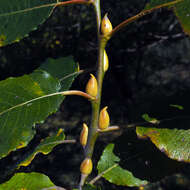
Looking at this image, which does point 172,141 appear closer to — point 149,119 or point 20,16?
point 149,119

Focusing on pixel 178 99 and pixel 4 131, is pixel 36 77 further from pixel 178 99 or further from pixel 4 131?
pixel 178 99

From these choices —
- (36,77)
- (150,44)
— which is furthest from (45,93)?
(150,44)

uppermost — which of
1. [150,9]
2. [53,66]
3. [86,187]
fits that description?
[150,9]

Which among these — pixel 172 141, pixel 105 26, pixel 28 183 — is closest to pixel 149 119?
pixel 172 141

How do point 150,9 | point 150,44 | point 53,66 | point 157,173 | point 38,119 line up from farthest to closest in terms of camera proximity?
point 150,44
point 53,66
point 157,173
point 38,119
point 150,9

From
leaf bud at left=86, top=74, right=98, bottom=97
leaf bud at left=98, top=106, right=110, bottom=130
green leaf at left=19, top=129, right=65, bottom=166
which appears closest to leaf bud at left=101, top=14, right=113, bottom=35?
leaf bud at left=86, top=74, right=98, bottom=97

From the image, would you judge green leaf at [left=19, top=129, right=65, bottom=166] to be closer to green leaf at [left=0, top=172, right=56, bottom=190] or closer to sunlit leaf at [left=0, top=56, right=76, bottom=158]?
green leaf at [left=0, top=172, right=56, bottom=190]

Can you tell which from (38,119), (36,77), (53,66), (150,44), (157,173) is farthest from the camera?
(150,44)

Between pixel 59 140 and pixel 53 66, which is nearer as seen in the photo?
pixel 59 140
